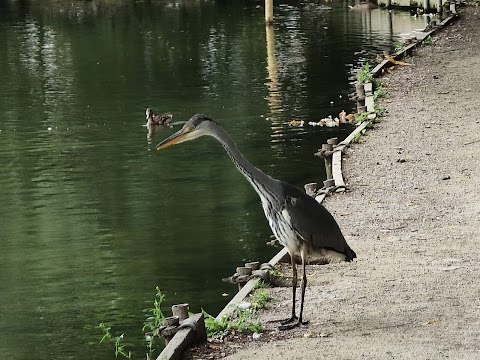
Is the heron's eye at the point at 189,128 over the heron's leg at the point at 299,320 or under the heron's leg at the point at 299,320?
over

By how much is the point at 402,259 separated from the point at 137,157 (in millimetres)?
8124

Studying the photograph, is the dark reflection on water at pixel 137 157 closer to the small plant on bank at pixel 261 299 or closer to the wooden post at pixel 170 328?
the small plant on bank at pixel 261 299

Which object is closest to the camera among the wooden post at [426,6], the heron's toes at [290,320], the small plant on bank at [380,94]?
the heron's toes at [290,320]

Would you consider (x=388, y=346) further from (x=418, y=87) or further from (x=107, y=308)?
(x=418, y=87)

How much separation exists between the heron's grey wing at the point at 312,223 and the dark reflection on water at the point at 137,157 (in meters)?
2.33

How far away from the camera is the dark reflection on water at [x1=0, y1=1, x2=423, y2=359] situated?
10789 mm

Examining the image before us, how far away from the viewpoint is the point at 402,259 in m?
9.21

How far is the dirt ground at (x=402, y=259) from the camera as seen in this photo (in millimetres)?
7289

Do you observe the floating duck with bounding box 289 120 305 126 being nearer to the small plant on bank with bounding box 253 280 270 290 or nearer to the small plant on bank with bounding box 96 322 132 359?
the small plant on bank with bounding box 96 322 132 359

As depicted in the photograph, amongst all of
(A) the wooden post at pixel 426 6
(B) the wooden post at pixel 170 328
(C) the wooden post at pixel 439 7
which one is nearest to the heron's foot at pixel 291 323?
(B) the wooden post at pixel 170 328

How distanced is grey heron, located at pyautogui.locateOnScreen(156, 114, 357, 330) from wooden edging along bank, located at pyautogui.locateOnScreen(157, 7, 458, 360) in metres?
0.62

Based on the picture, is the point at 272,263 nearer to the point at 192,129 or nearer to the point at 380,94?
the point at 192,129

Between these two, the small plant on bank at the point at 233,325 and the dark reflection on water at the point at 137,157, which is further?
the dark reflection on water at the point at 137,157

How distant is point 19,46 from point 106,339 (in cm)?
2107
